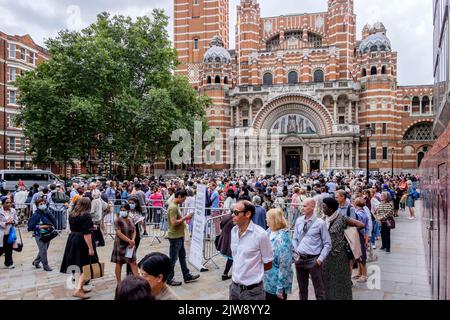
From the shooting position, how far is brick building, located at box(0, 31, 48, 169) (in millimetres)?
36500

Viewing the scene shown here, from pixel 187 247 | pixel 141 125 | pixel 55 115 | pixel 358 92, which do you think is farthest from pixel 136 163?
pixel 358 92

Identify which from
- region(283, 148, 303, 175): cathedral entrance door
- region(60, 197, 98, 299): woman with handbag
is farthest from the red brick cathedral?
region(60, 197, 98, 299): woman with handbag

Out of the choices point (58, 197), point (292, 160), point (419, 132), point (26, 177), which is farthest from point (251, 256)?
point (419, 132)

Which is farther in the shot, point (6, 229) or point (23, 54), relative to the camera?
point (23, 54)

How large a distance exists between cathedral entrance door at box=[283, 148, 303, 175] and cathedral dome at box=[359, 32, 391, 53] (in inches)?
553

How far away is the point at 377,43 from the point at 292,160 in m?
16.2

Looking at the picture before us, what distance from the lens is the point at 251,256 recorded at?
4129 mm

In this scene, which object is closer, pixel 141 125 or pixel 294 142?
pixel 141 125

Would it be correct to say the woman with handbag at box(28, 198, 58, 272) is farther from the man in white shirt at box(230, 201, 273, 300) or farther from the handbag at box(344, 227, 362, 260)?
the handbag at box(344, 227, 362, 260)

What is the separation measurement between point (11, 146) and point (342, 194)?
4028 centimetres

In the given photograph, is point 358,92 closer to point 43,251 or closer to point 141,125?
point 141,125

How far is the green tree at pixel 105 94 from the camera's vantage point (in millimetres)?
24875

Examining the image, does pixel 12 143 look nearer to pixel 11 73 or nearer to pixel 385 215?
pixel 11 73
